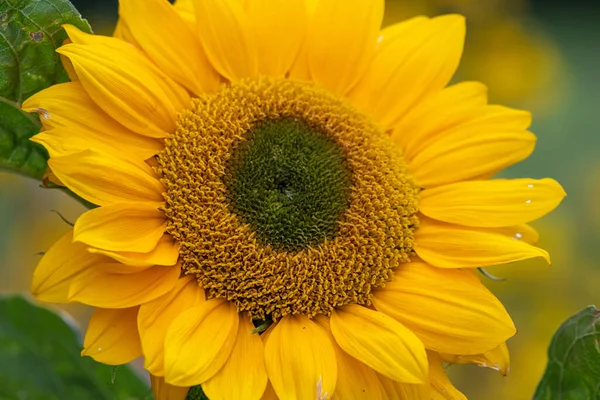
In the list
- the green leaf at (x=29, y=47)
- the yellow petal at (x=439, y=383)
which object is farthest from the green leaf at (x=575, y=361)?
the green leaf at (x=29, y=47)

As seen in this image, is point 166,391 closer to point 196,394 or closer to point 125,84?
point 196,394

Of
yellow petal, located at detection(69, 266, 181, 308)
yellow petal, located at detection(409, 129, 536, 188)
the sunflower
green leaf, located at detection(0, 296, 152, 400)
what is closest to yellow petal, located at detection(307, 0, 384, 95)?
the sunflower

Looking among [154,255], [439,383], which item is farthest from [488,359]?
[154,255]

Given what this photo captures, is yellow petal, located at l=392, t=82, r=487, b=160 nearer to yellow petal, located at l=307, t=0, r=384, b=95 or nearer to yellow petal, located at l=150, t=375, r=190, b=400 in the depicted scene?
yellow petal, located at l=307, t=0, r=384, b=95

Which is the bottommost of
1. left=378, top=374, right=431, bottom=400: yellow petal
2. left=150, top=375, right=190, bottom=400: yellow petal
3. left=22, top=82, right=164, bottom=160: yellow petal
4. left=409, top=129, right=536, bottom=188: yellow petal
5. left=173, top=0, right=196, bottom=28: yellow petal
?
left=150, top=375, right=190, bottom=400: yellow petal

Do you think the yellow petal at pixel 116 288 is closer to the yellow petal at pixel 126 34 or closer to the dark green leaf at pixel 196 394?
the dark green leaf at pixel 196 394
